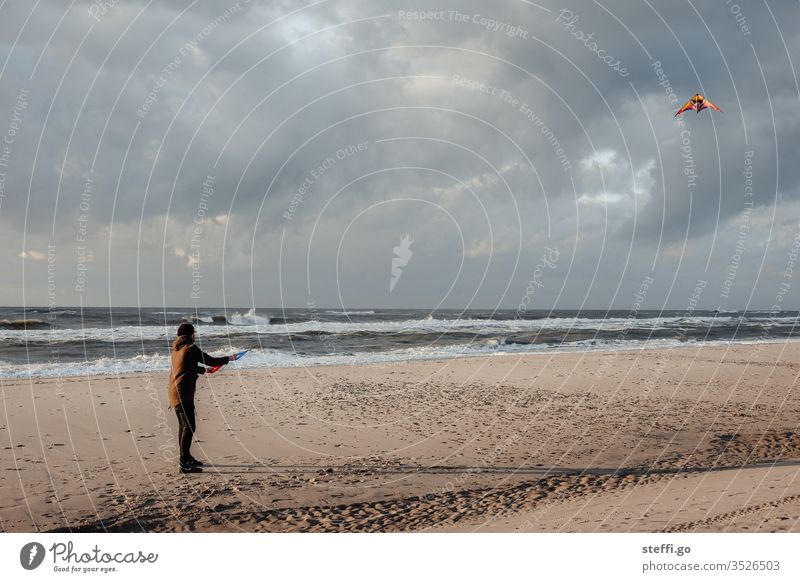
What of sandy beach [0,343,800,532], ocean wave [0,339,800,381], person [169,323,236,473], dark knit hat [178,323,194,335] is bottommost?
sandy beach [0,343,800,532]

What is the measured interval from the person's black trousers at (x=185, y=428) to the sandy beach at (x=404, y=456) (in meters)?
0.40

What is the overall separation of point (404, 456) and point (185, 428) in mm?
3725

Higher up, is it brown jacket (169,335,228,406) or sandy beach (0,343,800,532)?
brown jacket (169,335,228,406)

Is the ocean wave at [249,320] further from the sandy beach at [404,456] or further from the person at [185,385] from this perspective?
the person at [185,385]

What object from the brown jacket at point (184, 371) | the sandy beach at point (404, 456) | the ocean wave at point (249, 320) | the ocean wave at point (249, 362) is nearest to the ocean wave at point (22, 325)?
the ocean wave at point (249, 320)

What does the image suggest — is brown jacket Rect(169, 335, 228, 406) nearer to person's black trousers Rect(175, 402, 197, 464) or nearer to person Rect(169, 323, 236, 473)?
person Rect(169, 323, 236, 473)

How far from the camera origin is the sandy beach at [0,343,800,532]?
674cm

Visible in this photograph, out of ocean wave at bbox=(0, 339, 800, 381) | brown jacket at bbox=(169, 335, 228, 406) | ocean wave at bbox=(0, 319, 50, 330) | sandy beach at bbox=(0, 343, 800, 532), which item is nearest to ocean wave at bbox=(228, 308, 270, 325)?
ocean wave at bbox=(0, 319, 50, 330)

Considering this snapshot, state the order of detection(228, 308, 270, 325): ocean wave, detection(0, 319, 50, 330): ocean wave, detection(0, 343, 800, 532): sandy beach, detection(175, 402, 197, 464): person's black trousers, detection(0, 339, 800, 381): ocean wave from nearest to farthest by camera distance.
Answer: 1. detection(0, 343, 800, 532): sandy beach
2. detection(175, 402, 197, 464): person's black trousers
3. detection(0, 339, 800, 381): ocean wave
4. detection(0, 319, 50, 330): ocean wave
5. detection(228, 308, 270, 325): ocean wave

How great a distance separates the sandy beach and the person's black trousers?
0.40 m

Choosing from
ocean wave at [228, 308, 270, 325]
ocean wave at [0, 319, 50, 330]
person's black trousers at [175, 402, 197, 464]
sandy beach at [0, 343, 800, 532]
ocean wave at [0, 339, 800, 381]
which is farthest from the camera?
ocean wave at [228, 308, 270, 325]

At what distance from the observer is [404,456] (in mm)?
9648

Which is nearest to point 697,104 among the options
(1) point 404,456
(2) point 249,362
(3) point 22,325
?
(1) point 404,456
